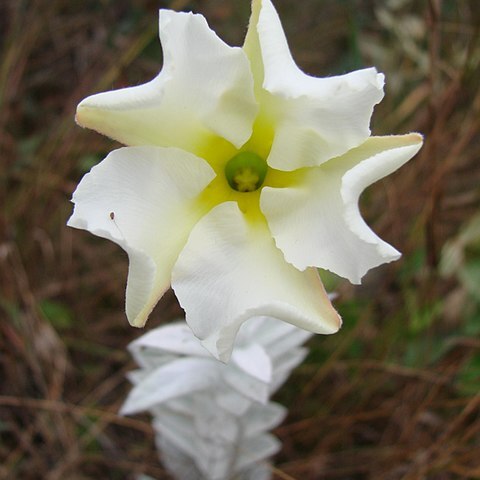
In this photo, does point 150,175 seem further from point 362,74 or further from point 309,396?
point 309,396

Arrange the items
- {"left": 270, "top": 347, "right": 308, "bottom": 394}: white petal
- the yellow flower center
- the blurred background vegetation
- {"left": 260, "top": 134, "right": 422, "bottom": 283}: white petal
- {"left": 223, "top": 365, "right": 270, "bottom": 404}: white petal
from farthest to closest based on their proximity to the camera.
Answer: the blurred background vegetation < {"left": 270, "top": 347, "right": 308, "bottom": 394}: white petal < {"left": 223, "top": 365, "right": 270, "bottom": 404}: white petal < the yellow flower center < {"left": 260, "top": 134, "right": 422, "bottom": 283}: white petal

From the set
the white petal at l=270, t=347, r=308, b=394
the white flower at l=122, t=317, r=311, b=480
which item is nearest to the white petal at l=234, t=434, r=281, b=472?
the white flower at l=122, t=317, r=311, b=480

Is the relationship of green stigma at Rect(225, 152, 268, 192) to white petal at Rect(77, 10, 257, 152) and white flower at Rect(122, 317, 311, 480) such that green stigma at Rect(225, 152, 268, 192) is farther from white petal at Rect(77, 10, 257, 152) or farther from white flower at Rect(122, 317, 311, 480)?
white flower at Rect(122, 317, 311, 480)

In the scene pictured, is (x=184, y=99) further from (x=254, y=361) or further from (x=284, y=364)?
(x=284, y=364)

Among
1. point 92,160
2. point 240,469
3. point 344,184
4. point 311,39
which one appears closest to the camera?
point 344,184

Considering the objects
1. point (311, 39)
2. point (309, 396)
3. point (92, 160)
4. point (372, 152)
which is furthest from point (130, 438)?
point (311, 39)

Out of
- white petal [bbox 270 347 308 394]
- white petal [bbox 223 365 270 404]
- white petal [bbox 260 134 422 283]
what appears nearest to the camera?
white petal [bbox 260 134 422 283]

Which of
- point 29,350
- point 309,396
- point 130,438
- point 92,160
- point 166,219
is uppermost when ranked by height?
point 166,219
